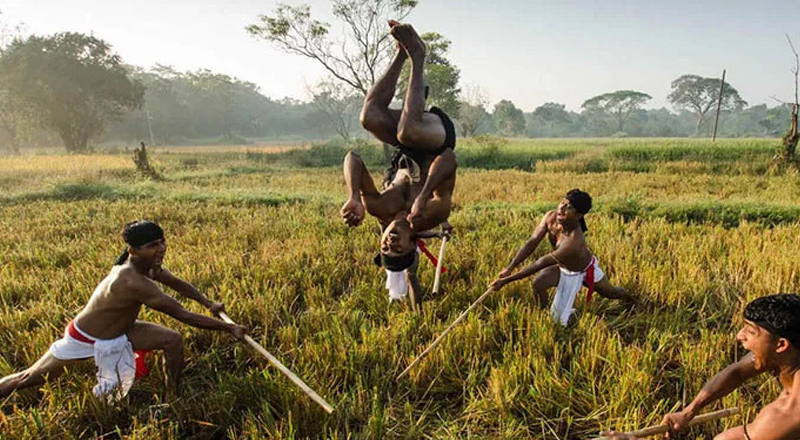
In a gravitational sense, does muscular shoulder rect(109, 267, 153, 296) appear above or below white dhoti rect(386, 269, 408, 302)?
above

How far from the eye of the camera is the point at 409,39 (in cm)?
223

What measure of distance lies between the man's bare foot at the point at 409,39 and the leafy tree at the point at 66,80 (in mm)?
36153

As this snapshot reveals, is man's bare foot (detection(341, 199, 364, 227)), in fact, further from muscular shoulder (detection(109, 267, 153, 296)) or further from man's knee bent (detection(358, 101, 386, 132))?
muscular shoulder (detection(109, 267, 153, 296))

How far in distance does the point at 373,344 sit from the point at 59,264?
426cm

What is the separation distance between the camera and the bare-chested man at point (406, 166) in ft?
7.48

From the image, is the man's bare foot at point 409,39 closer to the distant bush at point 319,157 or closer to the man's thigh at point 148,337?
the man's thigh at point 148,337

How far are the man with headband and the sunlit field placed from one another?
13 centimetres

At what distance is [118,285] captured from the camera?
2.14m

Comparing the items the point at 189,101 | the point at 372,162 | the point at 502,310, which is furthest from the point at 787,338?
the point at 189,101

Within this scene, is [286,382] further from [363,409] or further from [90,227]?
[90,227]

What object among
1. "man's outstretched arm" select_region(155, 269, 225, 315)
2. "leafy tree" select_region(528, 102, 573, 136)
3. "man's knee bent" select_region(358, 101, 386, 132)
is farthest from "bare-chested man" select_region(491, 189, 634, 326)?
"leafy tree" select_region(528, 102, 573, 136)

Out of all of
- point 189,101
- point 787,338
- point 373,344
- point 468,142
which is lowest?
point 373,344

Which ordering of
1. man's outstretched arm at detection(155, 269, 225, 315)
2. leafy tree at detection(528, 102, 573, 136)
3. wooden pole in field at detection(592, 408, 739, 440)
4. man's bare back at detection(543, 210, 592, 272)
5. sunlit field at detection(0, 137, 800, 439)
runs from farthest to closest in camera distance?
leafy tree at detection(528, 102, 573, 136)
man's bare back at detection(543, 210, 592, 272)
man's outstretched arm at detection(155, 269, 225, 315)
sunlit field at detection(0, 137, 800, 439)
wooden pole in field at detection(592, 408, 739, 440)

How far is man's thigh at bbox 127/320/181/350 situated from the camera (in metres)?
2.33
